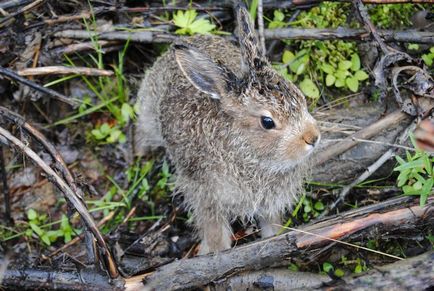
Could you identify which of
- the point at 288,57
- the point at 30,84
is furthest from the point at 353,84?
the point at 30,84

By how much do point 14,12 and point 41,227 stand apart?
1.74 meters

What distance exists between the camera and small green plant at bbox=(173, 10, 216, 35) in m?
4.82

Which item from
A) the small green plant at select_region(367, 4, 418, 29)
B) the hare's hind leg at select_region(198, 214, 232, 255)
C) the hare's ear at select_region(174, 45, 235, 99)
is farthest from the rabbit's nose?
the small green plant at select_region(367, 4, 418, 29)

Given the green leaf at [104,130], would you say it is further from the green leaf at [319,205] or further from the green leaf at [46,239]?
the green leaf at [319,205]

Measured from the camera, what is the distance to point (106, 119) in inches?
209

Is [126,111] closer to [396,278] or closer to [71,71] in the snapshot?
[71,71]

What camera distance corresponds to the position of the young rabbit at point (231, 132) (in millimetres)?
3699

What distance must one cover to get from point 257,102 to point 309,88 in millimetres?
1106

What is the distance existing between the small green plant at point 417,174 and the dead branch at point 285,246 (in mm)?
102

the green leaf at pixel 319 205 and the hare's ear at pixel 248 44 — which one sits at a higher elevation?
the hare's ear at pixel 248 44

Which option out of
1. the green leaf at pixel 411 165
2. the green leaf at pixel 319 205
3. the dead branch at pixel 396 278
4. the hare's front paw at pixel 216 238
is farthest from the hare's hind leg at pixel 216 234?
the green leaf at pixel 411 165

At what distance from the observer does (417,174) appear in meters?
3.65

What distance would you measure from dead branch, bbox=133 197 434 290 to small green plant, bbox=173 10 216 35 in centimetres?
191

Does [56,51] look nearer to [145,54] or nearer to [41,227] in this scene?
[145,54]
